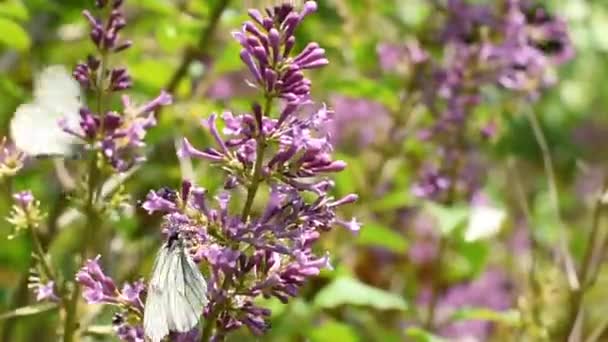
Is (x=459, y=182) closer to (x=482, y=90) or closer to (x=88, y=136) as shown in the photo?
(x=482, y=90)

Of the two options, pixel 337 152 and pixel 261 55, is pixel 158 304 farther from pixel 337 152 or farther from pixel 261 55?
pixel 337 152

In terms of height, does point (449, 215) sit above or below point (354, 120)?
below

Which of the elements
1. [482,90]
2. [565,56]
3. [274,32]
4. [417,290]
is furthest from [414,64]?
[274,32]

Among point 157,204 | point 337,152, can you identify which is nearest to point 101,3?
point 157,204

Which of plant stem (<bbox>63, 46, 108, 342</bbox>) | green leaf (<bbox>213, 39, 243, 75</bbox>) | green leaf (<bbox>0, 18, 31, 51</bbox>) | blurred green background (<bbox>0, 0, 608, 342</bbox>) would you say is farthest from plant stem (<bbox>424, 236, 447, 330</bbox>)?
plant stem (<bbox>63, 46, 108, 342</bbox>)

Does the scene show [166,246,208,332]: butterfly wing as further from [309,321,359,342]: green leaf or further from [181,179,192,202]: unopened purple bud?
[309,321,359,342]: green leaf

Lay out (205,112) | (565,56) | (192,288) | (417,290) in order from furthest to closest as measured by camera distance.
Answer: (417,290) < (565,56) < (205,112) < (192,288)
